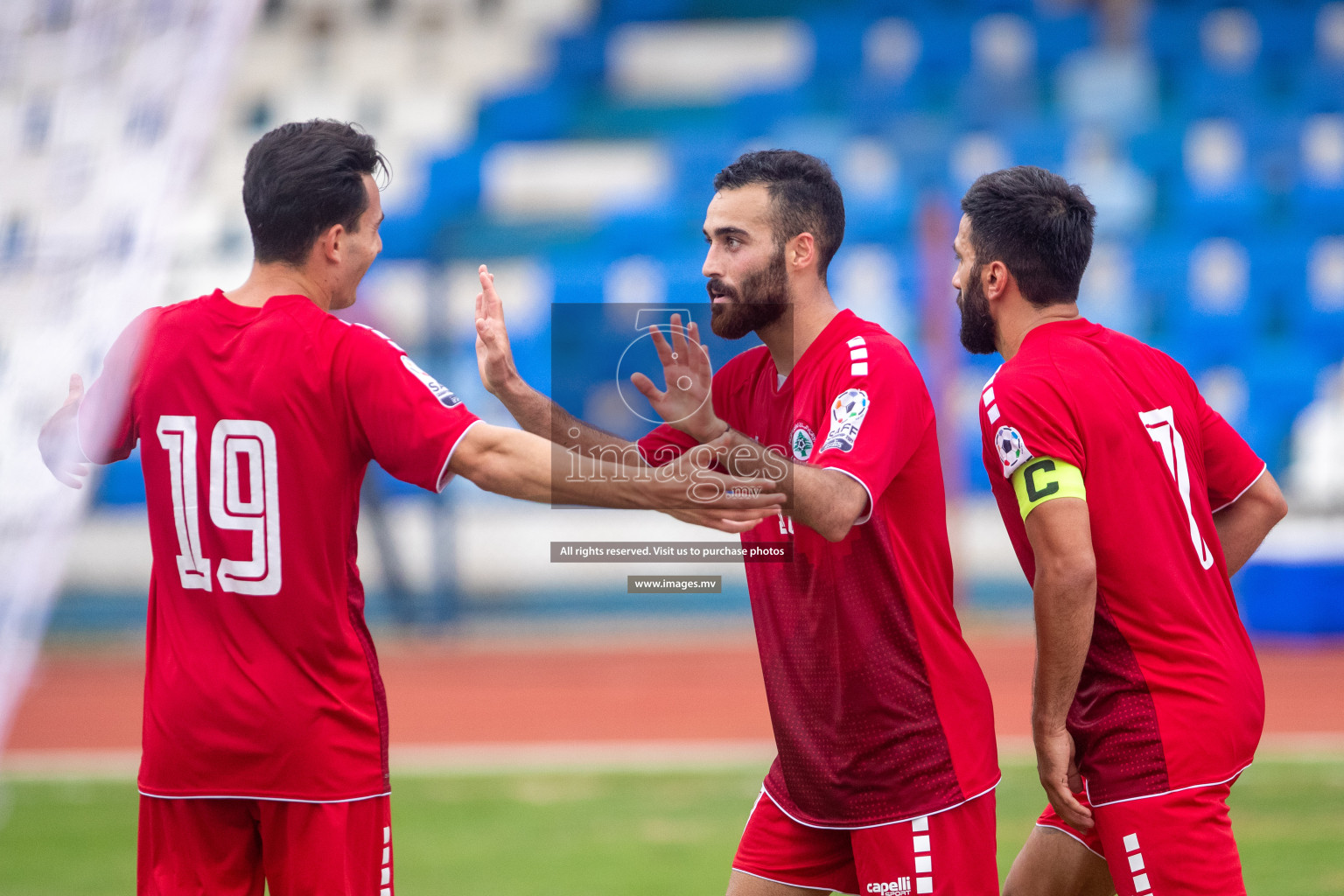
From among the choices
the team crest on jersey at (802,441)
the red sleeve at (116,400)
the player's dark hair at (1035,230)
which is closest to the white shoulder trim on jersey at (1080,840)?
the team crest on jersey at (802,441)

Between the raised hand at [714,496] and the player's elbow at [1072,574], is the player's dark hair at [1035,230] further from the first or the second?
the raised hand at [714,496]

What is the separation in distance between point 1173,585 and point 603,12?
49.9 feet

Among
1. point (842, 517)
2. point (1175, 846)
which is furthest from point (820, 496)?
point (1175, 846)

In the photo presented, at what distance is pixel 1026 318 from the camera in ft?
9.91

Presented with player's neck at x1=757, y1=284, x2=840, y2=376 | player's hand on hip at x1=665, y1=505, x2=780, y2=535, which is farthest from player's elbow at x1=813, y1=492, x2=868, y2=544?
player's neck at x1=757, y1=284, x2=840, y2=376

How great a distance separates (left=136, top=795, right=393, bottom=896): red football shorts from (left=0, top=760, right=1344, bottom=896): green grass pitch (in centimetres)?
281

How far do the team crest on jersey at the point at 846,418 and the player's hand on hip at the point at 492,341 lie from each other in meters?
0.74

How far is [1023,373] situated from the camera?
2867mm

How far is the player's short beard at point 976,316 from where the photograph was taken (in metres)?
3.04

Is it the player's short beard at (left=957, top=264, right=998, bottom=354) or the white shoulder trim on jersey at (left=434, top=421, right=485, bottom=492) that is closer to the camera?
the white shoulder trim on jersey at (left=434, top=421, right=485, bottom=492)

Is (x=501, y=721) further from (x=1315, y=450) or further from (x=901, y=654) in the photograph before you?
(x=1315, y=450)

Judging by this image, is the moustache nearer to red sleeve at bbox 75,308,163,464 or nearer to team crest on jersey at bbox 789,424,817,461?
team crest on jersey at bbox 789,424,817,461

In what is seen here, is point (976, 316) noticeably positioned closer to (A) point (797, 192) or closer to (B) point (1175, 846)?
(A) point (797, 192)

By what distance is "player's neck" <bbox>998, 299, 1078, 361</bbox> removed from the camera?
9.87ft
